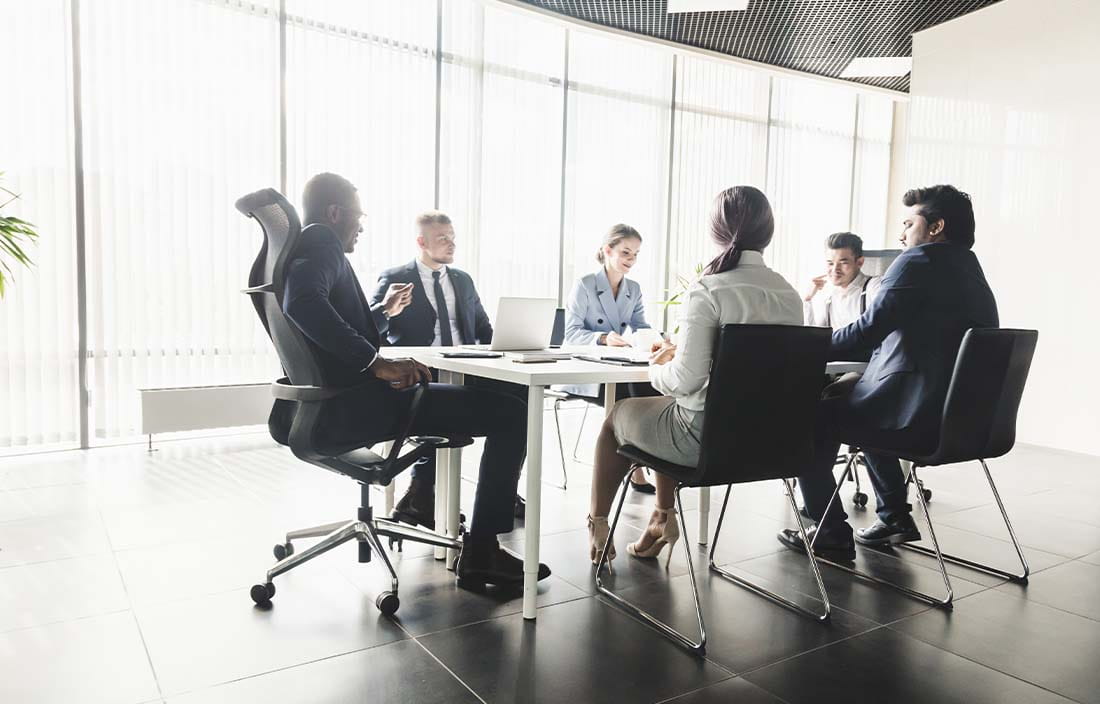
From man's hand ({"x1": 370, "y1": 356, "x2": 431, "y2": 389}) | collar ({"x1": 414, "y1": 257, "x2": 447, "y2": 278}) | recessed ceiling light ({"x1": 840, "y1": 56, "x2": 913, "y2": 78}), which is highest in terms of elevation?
recessed ceiling light ({"x1": 840, "y1": 56, "x2": 913, "y2": 78})

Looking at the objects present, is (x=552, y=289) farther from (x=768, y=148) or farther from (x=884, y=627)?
(x=884, y=627)

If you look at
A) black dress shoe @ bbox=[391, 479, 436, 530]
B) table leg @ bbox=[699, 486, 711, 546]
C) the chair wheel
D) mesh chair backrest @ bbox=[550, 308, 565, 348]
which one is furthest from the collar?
the chair wheel

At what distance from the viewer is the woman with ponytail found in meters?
2.20

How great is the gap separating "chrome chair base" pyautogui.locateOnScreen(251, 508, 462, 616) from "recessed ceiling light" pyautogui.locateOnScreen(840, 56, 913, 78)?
6.45m

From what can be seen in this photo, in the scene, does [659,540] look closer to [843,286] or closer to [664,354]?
[664,354]

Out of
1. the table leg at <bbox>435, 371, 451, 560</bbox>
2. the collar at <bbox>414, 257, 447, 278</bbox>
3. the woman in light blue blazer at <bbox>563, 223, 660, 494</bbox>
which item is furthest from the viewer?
the woman in light blue blazer at <bbox>563, 223, 660, 494</bbox>

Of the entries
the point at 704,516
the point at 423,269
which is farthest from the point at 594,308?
the point at 704,516

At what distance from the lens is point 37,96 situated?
438 cm

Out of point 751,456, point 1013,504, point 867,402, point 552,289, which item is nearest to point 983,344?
point 867,402

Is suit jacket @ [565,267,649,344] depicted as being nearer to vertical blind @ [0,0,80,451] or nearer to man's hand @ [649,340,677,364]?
man's hand @ [649,340,677,364]

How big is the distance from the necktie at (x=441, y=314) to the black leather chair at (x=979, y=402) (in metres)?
1.96

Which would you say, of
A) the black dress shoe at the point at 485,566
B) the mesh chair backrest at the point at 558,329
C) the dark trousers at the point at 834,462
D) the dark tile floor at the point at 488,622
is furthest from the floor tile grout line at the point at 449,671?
the mesh chair backrest at the point at 558,329

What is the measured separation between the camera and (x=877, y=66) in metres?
7.32

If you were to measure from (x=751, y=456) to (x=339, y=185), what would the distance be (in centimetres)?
156
